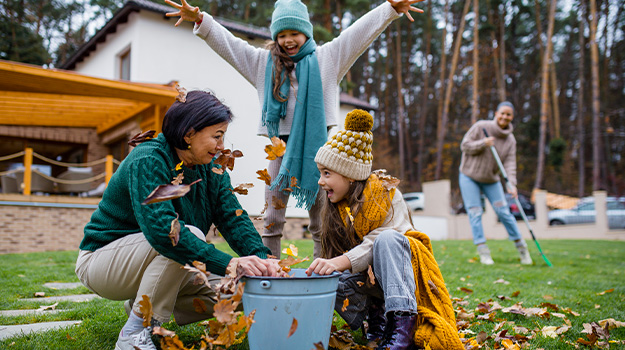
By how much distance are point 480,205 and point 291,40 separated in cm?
345

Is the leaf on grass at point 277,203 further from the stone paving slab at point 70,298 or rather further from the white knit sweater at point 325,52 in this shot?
the stone paving slab at point 70,298

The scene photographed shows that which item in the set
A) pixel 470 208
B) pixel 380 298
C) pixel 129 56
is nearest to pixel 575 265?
pixel 470 208

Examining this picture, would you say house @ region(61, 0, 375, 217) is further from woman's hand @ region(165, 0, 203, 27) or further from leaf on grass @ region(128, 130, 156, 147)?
leaf on grass @ region(128, 130, 156, 147)

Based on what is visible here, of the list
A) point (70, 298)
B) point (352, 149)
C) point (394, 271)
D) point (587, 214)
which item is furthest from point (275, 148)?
point (587, 214)

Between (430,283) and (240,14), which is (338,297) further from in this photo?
(240,14)

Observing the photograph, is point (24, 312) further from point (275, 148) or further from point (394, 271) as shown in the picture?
point (394, 271)

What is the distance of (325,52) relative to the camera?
268cm

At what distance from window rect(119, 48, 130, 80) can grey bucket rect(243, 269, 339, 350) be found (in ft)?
38.2

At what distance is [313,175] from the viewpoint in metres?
2.50

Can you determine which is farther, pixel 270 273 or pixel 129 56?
pixel 129 56

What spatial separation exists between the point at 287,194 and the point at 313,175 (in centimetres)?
21

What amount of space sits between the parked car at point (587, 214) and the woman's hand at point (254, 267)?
1448cm

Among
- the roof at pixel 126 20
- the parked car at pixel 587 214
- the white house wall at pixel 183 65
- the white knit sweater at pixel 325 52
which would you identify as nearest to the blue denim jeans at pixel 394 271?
the white knit sweater at pixel 325 52

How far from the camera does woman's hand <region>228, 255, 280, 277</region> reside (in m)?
1.57
